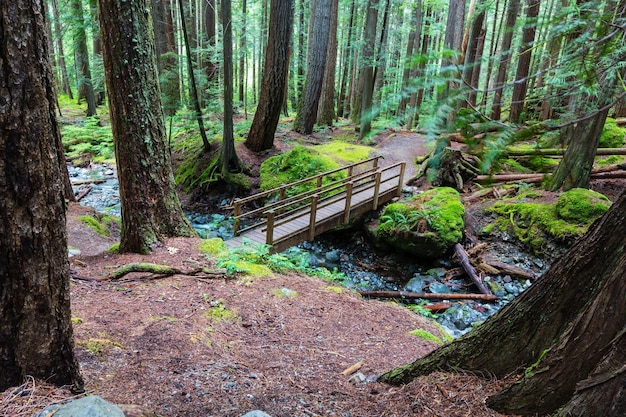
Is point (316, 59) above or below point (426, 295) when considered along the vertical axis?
above

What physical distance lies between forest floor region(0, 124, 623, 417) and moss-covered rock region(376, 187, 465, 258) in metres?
2.97

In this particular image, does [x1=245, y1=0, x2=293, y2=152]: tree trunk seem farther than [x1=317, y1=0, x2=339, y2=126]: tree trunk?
No

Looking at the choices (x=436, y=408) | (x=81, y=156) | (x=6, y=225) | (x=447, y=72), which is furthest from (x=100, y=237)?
(x=81, y=156)

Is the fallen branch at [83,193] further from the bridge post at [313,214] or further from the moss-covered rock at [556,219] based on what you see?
the moss-covered rock at [556,219]

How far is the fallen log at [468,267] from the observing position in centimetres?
768

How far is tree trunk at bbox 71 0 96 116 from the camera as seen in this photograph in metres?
13.2

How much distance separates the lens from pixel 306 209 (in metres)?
10.1

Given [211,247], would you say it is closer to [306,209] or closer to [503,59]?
[306,209]

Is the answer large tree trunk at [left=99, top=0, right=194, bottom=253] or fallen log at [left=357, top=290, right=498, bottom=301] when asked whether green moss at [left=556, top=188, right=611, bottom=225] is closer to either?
fallen log at [left=357, top=290, right=498, bottom=301]

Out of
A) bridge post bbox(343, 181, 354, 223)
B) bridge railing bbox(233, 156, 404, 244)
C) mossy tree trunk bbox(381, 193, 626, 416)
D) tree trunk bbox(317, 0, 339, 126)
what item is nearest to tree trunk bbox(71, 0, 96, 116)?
bridge railing bbox(233, 156, 404, 244)

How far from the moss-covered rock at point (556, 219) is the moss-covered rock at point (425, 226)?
1.20 m

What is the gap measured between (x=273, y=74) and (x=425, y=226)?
22.6 feet

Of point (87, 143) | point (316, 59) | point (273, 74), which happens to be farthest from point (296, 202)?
point (87, 143)

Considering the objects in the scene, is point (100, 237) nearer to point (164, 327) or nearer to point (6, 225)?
point (164, 327)
